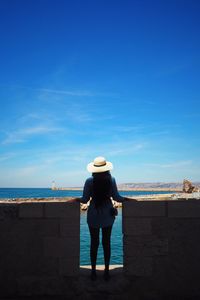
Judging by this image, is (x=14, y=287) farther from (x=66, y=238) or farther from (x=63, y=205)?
(x=63, y=205)

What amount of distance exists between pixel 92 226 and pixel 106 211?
29cm

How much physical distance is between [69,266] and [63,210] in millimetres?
759

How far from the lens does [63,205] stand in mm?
4305

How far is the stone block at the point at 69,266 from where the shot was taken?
4266mm

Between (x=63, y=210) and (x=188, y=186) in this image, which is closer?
(x=63, y=210)

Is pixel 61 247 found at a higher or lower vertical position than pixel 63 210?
lower

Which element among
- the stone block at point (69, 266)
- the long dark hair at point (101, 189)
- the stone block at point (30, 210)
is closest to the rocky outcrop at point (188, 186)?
the long dark hair at point (101, 189)

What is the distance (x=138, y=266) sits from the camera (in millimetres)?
4277

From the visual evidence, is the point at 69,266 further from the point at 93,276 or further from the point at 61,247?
the point at 93,276

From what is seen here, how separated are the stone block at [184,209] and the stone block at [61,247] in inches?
53.4

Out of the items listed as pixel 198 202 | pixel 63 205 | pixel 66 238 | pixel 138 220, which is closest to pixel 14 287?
pixel 66 238

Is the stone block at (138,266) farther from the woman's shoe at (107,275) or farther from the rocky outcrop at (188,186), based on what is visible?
the rocky outcrop at (188,186)

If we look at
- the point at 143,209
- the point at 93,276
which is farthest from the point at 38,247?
the point at 143,209

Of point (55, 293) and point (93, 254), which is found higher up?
point (93, 254)
